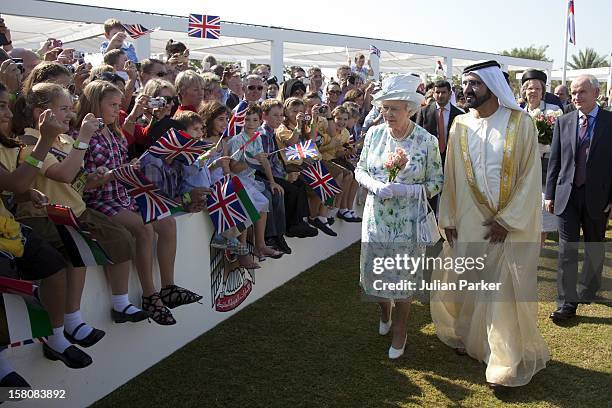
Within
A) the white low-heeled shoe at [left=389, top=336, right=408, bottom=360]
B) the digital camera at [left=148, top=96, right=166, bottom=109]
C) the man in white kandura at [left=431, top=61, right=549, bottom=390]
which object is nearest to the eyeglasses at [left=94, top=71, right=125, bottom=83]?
the digital camera at [left=148, top=96, right=166, bottom=109]

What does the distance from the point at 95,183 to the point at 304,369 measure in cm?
210

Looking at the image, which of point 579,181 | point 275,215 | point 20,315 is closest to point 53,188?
point 20,315

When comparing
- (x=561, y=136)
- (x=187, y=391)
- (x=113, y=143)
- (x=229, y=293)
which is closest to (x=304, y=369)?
(x=187, y=391)

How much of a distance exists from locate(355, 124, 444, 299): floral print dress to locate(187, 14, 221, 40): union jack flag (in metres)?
7.62

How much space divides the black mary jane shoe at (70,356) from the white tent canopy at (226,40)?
35.9ft

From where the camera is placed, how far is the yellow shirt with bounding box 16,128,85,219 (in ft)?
12.0

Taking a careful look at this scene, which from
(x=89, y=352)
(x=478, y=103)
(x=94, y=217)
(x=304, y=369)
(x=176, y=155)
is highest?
(x=478, y=103)

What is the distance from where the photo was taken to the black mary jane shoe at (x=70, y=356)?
3539mm

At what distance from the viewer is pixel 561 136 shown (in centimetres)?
623

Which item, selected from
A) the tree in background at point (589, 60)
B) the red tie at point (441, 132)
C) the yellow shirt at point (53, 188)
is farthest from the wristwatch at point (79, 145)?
the tree in background at point (589, 60)

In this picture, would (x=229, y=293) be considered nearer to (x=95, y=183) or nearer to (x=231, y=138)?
(x=231, y=138)

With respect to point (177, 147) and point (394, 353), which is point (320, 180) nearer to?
point (394, 353)

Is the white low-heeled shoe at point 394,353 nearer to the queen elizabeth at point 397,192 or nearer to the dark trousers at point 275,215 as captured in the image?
the queen elizabeth at point 397,192

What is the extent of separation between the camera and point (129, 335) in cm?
441
